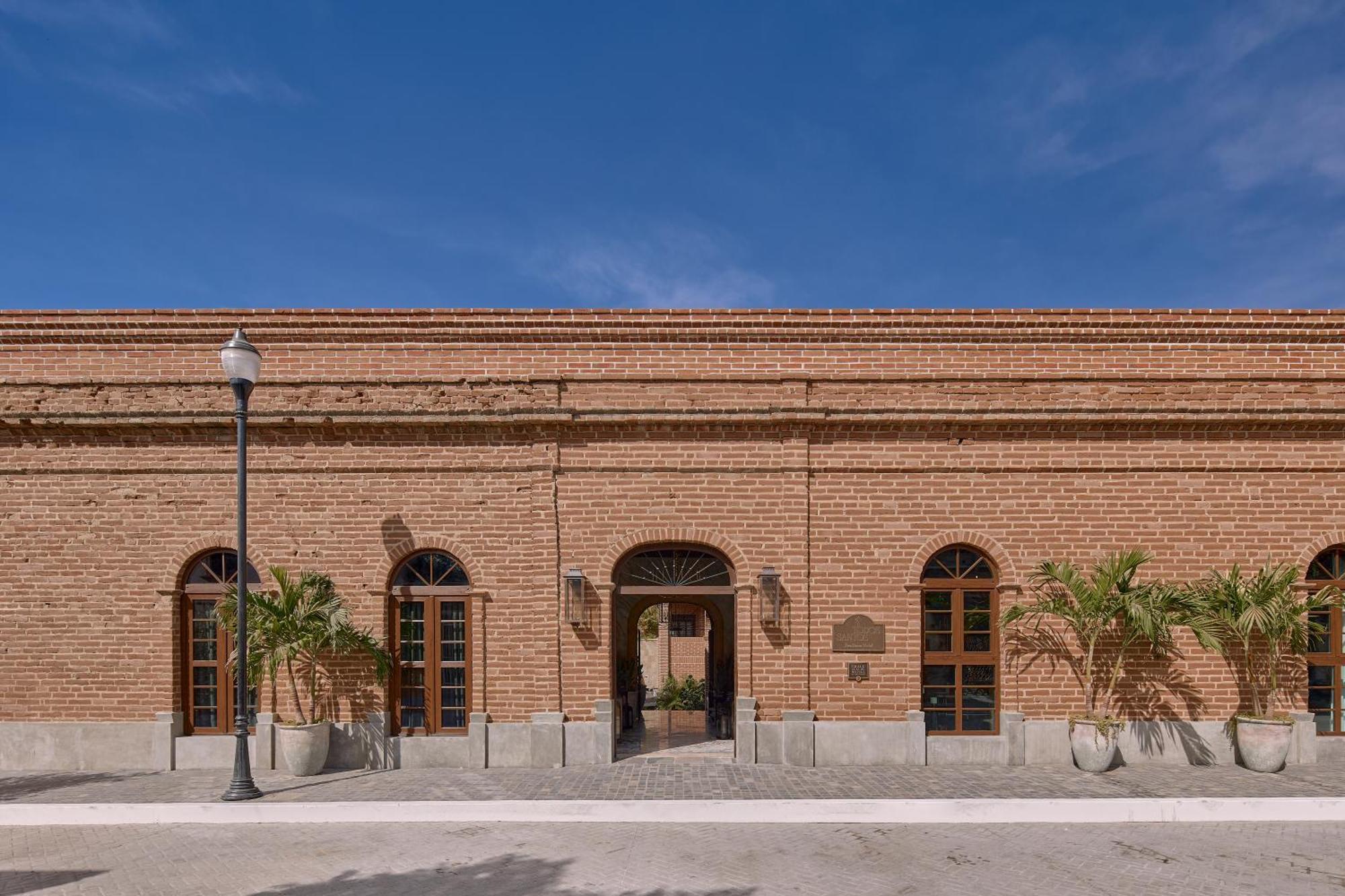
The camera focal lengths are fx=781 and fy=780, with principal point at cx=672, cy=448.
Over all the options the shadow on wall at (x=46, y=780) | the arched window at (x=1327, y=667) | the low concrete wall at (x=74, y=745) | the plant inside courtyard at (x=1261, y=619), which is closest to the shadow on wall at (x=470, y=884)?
the shadow on wall at (x=46, y=780)

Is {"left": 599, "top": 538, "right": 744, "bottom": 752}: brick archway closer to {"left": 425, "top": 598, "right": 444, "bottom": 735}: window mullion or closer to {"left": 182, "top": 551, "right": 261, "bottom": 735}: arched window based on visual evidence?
{"left": 425, "top": 598, "right": 444, "bottom": 735}: window mullion

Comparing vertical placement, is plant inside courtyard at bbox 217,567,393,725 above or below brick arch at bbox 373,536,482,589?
below

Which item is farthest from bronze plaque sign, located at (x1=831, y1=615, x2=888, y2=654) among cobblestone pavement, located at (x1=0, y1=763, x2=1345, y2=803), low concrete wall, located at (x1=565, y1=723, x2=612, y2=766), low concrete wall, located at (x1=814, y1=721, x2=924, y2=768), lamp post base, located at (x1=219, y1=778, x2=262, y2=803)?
lamp post base, located at (x1=219, y1=778, x2=262, y2=803)

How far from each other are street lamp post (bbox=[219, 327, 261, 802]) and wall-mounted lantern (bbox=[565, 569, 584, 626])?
3.70 meters

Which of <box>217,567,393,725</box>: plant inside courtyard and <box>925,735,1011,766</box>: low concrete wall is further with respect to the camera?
<box>925,735,1011,766</box>: low concrete wall

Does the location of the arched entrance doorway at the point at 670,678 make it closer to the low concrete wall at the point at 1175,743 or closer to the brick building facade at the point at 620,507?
the brick building facade at the point at 620,507

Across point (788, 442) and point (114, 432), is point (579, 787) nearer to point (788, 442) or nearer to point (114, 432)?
point (788, 442)

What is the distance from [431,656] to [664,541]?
3.42 meters

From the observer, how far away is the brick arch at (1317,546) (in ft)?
33.3

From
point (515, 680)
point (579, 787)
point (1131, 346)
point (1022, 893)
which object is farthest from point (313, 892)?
point (1131, 346)

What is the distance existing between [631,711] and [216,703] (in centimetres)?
614

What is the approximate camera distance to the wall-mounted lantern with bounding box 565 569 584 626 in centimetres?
1002

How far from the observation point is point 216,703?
10.3 metres

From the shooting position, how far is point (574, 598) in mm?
10062
